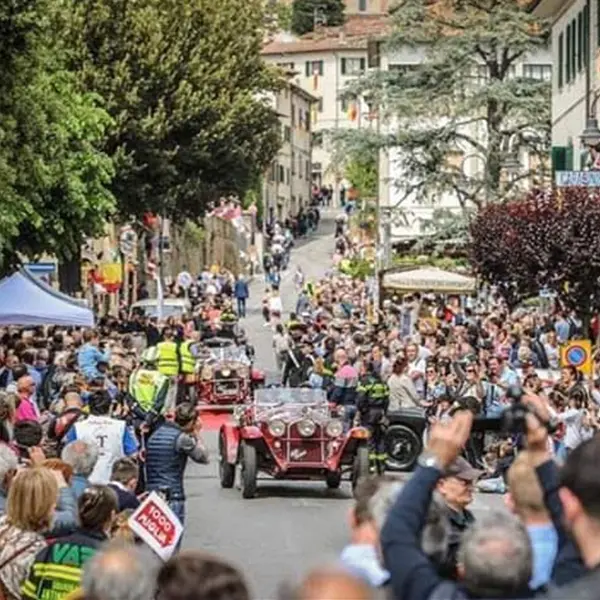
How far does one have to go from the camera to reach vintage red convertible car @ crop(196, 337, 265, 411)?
4028 centimetres

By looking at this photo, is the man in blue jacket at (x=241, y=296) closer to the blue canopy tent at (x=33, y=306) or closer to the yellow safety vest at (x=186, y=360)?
the yellow safety vest at (x=186, y=360)

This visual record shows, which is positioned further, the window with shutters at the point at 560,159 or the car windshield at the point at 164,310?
the car windshield at the point at 164,310

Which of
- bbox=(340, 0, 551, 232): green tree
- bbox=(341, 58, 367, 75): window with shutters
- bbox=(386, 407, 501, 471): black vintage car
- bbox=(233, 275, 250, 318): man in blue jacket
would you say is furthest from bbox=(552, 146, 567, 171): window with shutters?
bbox=(341, 58, 367, 75): window with shutters

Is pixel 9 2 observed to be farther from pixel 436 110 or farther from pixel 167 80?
pixel 436 110

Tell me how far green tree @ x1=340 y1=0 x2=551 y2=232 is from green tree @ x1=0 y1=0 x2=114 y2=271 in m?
19.9

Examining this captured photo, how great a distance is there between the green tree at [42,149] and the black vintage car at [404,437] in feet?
19.5

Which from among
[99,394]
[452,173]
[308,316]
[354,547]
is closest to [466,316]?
[308,316]

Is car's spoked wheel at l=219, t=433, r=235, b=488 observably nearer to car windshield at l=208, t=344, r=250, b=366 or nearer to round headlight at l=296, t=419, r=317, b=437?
round headlight at l=296, t=419, r=317, b=437

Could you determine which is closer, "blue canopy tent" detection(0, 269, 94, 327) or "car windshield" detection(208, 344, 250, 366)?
"blue canopy tent" detection(0, 269, 94, 327)

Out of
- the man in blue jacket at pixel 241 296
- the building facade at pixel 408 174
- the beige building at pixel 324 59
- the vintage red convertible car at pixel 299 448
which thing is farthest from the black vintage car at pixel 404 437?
the beige building at pixel 324 59

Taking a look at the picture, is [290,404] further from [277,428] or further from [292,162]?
[292,162]

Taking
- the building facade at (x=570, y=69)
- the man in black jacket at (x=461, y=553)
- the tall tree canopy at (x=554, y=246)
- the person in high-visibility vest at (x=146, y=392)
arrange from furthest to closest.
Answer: the building facade at (x=570, y=69) → the tall tree canopy at (x=554, y=246) → the person in high-visibility vest at (x=146, y=392) → the man in black jacket at (x=461, y=553)

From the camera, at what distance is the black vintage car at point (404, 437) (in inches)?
1125

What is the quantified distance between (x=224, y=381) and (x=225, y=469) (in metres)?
13.9
